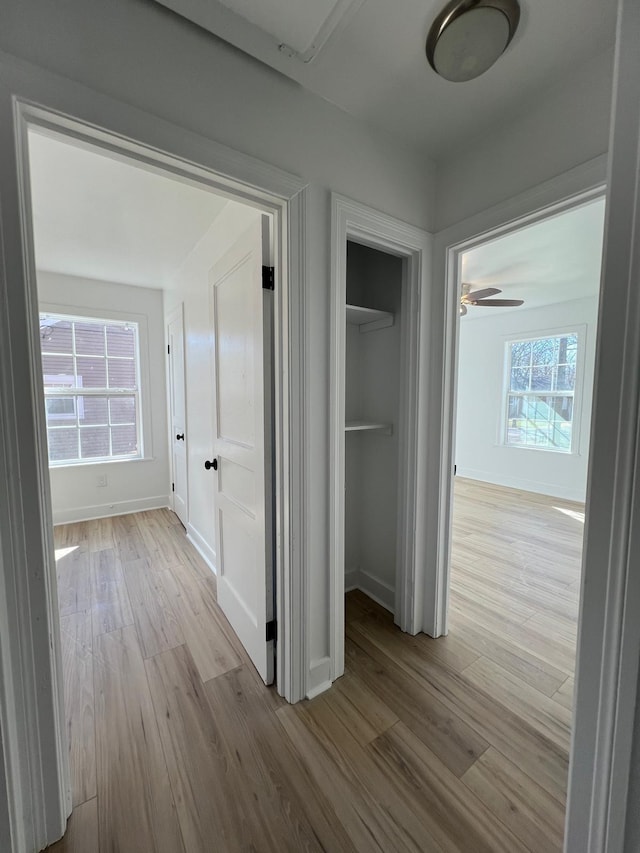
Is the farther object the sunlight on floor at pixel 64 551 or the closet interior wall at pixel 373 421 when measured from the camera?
the sunlight on floor at pixel 64 551

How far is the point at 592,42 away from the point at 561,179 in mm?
381

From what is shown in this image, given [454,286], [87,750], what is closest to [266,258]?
[454,286]

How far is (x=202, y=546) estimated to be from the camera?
2.89 metres

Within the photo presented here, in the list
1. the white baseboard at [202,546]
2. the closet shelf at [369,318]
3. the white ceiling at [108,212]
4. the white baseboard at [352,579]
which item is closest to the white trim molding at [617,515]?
the closet shelf at [369,318]

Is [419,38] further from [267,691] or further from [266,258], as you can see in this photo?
[267,691]

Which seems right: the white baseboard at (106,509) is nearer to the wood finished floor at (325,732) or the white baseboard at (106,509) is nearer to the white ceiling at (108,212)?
the wood finished floor at (325,732)

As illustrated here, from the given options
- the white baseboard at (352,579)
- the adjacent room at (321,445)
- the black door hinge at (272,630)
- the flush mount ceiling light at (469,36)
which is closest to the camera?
the adjacent room at (321,445)

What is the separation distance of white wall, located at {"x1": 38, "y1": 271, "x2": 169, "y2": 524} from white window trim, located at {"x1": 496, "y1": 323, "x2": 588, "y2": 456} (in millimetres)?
4920

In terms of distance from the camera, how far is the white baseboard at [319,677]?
155cm

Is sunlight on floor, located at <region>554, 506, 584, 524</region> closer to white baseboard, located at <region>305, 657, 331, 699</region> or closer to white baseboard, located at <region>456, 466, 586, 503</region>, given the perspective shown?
white baseboard, located at <region>456, 466, 586, 503</region>

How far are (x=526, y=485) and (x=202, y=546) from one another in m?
4.64

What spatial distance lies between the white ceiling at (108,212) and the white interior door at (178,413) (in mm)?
589

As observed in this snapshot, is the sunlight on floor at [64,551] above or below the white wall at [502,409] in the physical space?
below

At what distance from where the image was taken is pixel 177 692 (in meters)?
1.59
